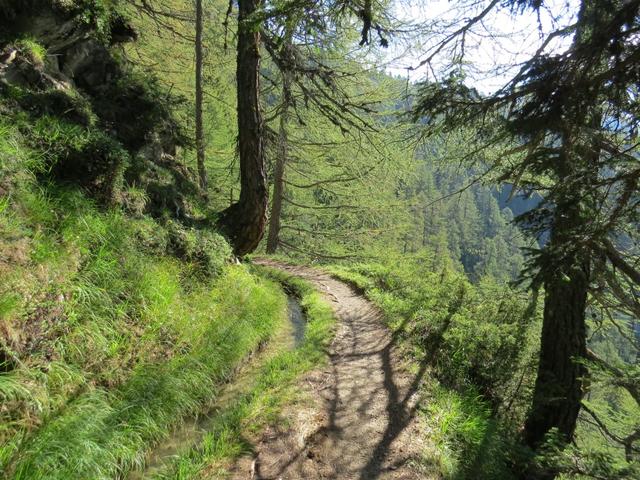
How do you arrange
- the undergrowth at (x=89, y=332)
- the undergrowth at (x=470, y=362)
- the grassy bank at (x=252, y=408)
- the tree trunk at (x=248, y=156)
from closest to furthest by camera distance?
the undergrowth at (x=89, y=332)
the grassy bank at (x=252, y=408)
the undergrowth at (x=470, y=362)
the tree trunk at (x=248, y=156)

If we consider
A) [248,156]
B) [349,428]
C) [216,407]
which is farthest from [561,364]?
[248,156]

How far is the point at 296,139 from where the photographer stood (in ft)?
45.8

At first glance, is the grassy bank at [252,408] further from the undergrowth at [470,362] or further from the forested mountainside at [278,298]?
Result: the undergrowth at [470,362]

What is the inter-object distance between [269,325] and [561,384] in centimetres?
437

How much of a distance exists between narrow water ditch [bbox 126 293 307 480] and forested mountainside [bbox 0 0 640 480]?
3cm

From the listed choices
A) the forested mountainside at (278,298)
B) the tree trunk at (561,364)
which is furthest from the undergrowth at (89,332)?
the tree trunk at (561,364)

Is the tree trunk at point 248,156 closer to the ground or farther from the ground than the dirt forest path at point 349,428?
farther from the ground

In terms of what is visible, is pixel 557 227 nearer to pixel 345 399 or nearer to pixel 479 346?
pixel 345 399

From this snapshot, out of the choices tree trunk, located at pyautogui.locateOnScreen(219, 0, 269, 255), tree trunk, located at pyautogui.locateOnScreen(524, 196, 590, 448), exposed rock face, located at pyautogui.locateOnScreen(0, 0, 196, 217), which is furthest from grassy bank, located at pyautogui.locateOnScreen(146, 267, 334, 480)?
exposed rock face, located at pyautogui.locateOnScreen(0, 0, 196, 217)

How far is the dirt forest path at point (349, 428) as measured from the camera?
3371mm

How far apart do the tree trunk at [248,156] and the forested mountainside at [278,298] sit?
42 mm

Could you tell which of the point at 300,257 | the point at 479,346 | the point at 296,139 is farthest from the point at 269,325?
the point at 300,257

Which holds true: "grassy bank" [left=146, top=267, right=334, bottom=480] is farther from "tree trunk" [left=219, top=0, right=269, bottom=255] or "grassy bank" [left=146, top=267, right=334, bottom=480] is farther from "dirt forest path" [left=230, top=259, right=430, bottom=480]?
"tree trunk" [left=219, top=0, right=269, bottom=255]

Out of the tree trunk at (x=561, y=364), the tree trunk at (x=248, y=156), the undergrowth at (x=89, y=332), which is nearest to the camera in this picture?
the undergrowth at (x=89, y=332)
